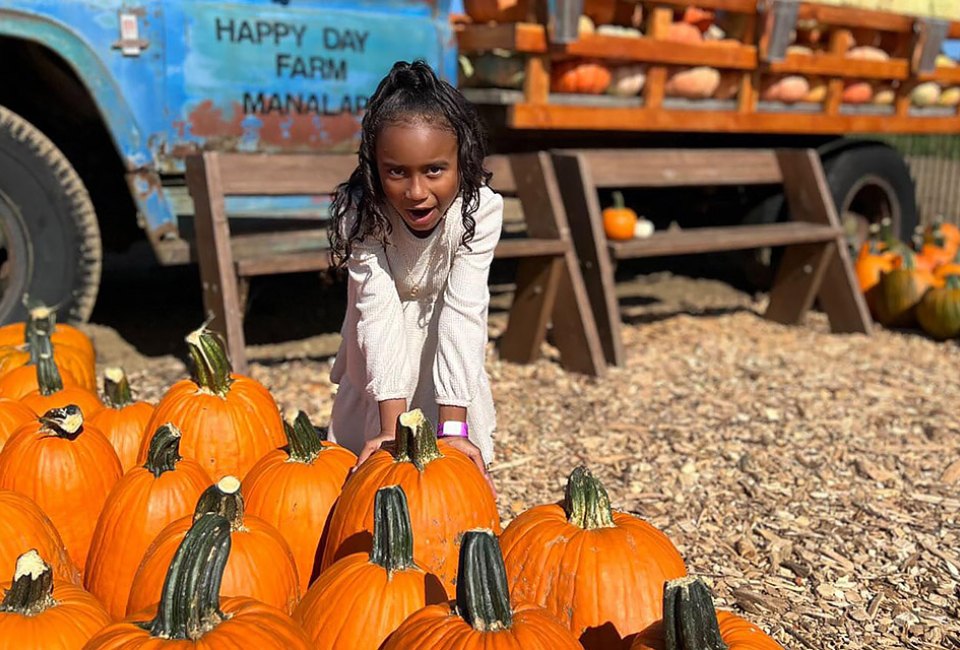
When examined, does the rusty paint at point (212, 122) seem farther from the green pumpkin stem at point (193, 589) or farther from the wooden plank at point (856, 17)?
the wooden plank at point (856, 17)

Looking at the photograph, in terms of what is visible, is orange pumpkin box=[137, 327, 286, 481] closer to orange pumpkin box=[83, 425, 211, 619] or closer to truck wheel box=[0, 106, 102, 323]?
orange pumpkin box=[83, 425, 211, 619]

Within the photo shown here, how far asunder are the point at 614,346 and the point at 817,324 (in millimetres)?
2100

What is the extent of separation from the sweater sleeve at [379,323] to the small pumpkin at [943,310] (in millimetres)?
4547

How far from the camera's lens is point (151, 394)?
4.40 meters

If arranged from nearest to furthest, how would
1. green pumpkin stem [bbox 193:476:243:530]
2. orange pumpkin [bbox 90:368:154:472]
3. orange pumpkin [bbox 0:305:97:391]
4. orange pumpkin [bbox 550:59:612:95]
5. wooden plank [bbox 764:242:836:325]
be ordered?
green pumpkin stem [bbox 193:476:243:530] → orange pumpkin [bbox 90:368:154:472] → orange pumpkin [bbox 0:305:97:391] → orange pumpkin [bbox 550:59:612:95] → wooden plank [bbox 764:242:836:325]

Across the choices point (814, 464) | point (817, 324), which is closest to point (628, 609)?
point (814, 464)

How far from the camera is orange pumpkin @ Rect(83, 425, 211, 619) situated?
208 cm

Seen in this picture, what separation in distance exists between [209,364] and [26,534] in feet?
2.59

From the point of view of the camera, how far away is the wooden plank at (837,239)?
615 centimetres

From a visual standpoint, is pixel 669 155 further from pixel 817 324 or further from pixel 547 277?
pixel 817 324

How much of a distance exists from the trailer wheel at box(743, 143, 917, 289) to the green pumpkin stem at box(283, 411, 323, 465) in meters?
5.49

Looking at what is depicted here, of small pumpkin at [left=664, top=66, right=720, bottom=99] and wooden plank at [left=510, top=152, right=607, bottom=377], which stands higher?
small pumpkin at [left=664, top=66, right=720, bottom=99]

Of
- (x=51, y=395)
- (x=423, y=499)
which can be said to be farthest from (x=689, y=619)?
(x=51, y=395)

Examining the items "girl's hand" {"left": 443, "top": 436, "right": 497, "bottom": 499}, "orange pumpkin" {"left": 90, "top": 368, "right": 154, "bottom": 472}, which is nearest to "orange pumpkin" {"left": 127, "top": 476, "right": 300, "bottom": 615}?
"girl's hand" {"left": 443, "top": 436, "right": 497, "bottom": 499}
